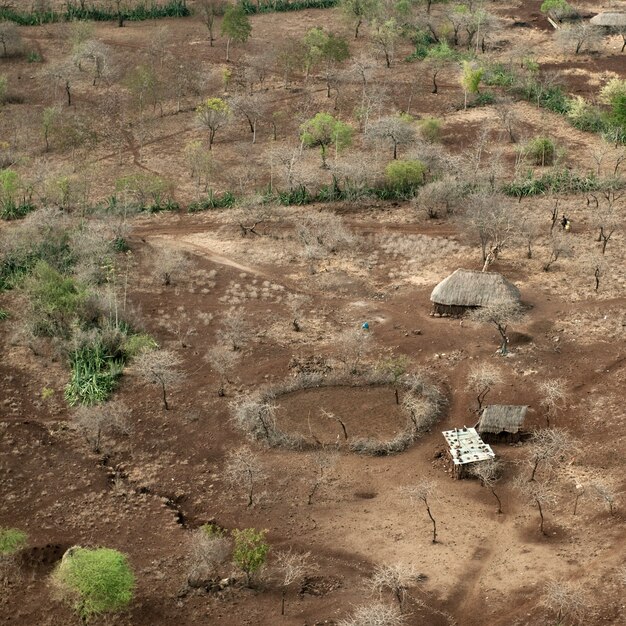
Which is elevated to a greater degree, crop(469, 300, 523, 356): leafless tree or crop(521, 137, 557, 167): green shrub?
crop(521, 137, 557, 167): green shrub

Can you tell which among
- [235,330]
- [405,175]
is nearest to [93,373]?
[235,330]

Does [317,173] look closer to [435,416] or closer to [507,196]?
[507,196]

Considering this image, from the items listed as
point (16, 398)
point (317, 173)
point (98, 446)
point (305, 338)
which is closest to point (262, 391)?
point (305, 338)

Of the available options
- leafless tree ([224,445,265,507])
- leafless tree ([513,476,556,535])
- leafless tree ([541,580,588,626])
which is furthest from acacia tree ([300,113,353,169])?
leafless tree ([541,580,588,626])

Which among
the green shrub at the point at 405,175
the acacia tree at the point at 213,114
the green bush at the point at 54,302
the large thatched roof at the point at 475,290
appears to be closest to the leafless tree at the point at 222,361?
the green bush at the point at 54,302

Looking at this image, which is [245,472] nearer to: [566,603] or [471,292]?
[566,603]

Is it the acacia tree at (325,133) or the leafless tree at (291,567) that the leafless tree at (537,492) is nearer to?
the leafless tree at (291,567)

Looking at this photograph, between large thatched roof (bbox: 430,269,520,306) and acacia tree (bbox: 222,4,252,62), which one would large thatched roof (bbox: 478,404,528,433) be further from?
acacia tree (bbox: 222,4,252,62)
